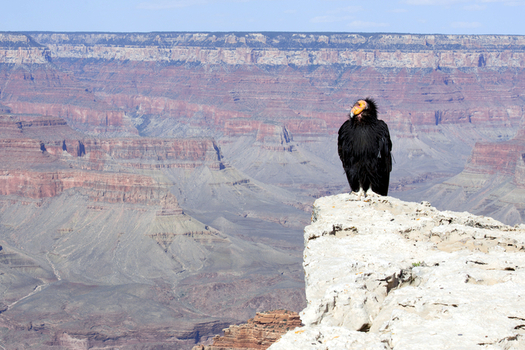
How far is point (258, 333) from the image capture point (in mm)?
35250

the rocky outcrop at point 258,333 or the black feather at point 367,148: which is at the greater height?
the black feather at point 367,148

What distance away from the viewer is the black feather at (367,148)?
578 inches

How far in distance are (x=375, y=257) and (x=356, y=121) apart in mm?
5054

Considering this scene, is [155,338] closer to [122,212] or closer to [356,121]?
[122,212]

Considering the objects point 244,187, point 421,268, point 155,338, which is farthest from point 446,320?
point 244,187

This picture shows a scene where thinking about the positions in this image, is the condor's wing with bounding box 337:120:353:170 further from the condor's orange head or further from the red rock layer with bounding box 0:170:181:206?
the red rock layer with bounding box 0:170:181:206

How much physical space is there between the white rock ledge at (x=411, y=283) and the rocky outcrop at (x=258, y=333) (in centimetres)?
2250

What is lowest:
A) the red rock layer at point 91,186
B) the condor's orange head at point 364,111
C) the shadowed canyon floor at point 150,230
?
the shadowed canyon floor at point 150,230

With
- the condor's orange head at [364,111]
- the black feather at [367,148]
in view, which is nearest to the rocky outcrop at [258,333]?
the black feather at [367,148]

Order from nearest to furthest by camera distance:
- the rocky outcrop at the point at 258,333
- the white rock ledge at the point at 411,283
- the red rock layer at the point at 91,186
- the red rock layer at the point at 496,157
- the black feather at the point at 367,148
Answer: the white rock ledge at the point at 411,283 → the black feather at the point at 367,148 → the rocky outcrop at the point at 258,333 → the red rock layer at the point at 91,186 → the red rock layer at the point at 496,157

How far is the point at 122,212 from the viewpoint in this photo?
94750mm

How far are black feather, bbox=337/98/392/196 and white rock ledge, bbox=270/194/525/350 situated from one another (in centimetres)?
203

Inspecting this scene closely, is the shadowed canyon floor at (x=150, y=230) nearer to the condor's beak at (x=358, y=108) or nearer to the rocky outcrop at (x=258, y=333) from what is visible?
the rocky outcrop at (x=258, y=333)

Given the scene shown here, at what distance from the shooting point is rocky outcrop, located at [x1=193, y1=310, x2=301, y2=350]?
34.7 meters
